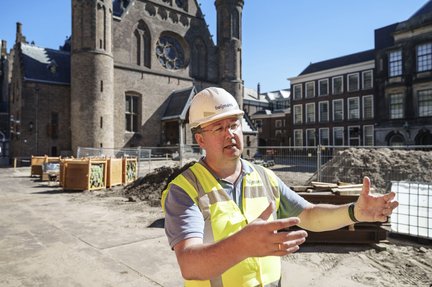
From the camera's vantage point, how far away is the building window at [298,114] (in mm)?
42647

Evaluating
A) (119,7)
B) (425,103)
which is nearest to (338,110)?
(425,103)

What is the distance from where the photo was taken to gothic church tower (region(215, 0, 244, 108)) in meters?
36.4

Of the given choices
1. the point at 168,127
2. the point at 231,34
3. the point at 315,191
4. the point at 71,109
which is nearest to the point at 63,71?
the point at 71,109

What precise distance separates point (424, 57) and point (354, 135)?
11534 millimetres

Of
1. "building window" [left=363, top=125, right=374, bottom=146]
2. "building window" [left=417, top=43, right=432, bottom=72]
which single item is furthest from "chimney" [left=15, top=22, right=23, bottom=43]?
"building window" [left=417, top=43, right=432, bottom=72]

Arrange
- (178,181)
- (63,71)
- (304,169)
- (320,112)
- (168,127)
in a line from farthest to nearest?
(320,112)
(168,127)
(63,71)
(304,169)
(178,181)

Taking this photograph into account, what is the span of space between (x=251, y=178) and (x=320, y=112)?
41.3 metres

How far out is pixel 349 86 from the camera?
37844mm

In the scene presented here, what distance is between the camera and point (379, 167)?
34.8 ft

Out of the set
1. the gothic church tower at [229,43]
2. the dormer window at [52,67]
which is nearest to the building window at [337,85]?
the gothic church tower at [229,43]

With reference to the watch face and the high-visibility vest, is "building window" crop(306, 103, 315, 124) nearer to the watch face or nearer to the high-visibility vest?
the watch face

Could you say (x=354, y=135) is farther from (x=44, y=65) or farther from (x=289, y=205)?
(x=289, y=205)

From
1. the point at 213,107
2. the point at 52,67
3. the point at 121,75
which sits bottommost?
the point at 213,107

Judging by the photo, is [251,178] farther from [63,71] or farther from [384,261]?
[63,71]
